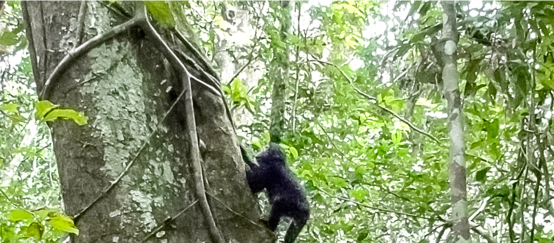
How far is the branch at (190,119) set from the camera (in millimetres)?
676

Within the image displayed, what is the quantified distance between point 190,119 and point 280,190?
182 mm

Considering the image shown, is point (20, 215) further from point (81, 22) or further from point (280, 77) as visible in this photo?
point (280, 77)

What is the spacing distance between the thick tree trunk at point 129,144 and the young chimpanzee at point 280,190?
20mm

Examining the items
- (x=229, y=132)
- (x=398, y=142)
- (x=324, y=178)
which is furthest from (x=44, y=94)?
(x=398, y=142)

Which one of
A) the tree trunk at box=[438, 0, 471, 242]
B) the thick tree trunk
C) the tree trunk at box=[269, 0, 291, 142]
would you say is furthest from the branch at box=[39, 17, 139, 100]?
the tree trunk at box=[438, 0, 471, 242]

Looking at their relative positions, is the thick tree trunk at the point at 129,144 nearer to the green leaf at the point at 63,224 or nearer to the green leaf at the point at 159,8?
the green leaf at the point at 63,224

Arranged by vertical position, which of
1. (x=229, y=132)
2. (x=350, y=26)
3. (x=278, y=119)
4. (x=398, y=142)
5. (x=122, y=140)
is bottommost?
(x=122, y=140)

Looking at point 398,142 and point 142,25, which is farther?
point 398,142

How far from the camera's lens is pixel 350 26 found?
138cm

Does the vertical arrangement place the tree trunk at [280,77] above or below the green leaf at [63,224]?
above

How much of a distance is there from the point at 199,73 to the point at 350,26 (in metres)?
0.70

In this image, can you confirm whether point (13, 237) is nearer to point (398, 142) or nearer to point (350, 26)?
point (398, 142)

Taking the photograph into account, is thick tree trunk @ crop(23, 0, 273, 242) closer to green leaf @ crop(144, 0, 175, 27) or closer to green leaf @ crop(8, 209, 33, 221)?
green leaf @ crop(8, 209, 33, 221)

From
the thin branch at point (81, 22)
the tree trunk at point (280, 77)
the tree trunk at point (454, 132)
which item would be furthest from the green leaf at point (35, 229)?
the tree trunk at point (454, 132)
